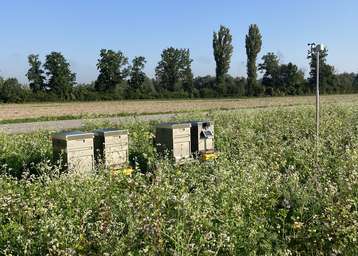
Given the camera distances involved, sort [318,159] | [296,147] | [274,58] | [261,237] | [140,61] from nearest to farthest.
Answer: [261,237], [318,159], [296,147], [140,61], [274,58]

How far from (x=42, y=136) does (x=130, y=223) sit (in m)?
10.5

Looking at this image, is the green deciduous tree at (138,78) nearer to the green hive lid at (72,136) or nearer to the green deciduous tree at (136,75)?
the green deciduous tree at (136,75)

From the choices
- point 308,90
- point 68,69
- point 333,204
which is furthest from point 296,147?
point 308,90

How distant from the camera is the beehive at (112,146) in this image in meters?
9.50

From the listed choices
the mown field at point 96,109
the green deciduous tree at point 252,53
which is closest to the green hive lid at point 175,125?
the mown field at point 96,109

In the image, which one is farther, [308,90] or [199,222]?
[308,90]

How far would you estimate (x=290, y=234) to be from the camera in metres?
5.51

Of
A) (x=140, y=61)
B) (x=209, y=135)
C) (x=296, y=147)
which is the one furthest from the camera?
(x=140, y=61)

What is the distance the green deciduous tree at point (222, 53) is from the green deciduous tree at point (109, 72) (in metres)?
17.4

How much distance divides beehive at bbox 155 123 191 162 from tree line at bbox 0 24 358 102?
59869 mm

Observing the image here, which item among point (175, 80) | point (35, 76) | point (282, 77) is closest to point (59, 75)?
point (35, 76)

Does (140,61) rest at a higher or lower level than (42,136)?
higher

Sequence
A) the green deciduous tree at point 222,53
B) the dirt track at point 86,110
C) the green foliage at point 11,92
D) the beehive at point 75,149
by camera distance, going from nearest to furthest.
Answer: the beehive at point 75,149 → the dirt track at point 86,110 → the green foliage at point 11,92 → the green deciduous tree at point 222,53

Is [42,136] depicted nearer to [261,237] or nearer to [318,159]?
[318,159]
